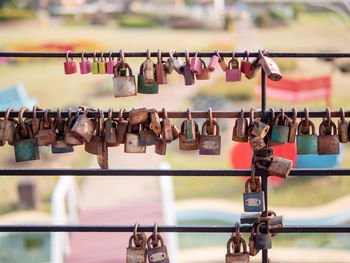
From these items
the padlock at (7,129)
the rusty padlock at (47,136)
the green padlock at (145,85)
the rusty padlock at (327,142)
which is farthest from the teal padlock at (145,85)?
the rusty padlock at (327,142)

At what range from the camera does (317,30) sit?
24.6 m

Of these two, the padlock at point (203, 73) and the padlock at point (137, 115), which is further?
the padlock at point (203, 73)

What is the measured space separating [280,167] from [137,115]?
1.60ft

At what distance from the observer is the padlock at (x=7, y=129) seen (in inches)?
68.1

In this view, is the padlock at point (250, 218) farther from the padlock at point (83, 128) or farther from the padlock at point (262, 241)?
the padlock at point (83, 128)

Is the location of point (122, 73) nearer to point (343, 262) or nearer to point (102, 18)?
point (343, 262)

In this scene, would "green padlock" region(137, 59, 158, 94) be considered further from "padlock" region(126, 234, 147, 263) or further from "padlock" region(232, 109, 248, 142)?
"padlock" region(126, 234, 147, 263)

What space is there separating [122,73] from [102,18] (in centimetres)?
2620

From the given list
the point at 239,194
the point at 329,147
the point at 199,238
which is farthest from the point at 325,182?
the point at 329,147

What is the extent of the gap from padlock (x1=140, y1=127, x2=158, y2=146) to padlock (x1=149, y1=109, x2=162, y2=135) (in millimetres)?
31

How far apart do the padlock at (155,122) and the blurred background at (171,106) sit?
0.47 metres

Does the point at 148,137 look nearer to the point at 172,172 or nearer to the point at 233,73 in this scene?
the point at 172,172

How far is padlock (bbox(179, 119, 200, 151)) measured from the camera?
1730 millimetres

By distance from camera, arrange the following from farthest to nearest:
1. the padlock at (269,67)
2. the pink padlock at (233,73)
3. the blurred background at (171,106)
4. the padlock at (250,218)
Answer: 1. the blurred background at (171,106)
2. the pink padlock at (233,73)
3. the padlock at (250,218)
4. the padlock at (269,67)
